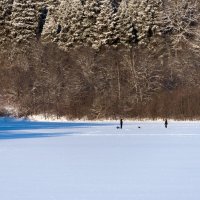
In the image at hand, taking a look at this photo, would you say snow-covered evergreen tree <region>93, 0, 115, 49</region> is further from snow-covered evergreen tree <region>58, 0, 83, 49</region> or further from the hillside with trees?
snow-covered evergreen tree <region>58, 0, 83, 49</region>

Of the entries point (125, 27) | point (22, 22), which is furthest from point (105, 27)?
point (22, 22)

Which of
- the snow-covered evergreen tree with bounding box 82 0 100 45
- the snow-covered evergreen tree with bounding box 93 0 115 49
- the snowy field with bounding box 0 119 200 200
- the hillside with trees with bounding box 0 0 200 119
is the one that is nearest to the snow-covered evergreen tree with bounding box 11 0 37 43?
the hillside with trees with bounding box 0 0 200 119

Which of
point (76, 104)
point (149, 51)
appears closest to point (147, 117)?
point (76, 104)

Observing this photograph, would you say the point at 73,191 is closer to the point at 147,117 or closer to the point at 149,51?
the point at 147,117

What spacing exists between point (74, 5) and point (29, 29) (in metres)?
5.57

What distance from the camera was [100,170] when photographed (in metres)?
15.0

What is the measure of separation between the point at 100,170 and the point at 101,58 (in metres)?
41.8

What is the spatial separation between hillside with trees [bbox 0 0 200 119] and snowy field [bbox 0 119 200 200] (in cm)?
2531

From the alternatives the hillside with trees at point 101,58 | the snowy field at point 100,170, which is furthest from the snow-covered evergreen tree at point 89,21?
the snowy field at point 100,170

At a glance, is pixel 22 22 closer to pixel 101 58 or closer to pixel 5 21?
pixel 5 21

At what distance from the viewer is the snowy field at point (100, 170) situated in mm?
11805

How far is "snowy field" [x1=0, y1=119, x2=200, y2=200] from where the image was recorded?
1180 cm

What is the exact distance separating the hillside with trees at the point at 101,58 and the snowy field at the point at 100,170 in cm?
2531

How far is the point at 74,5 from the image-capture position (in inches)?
2429
